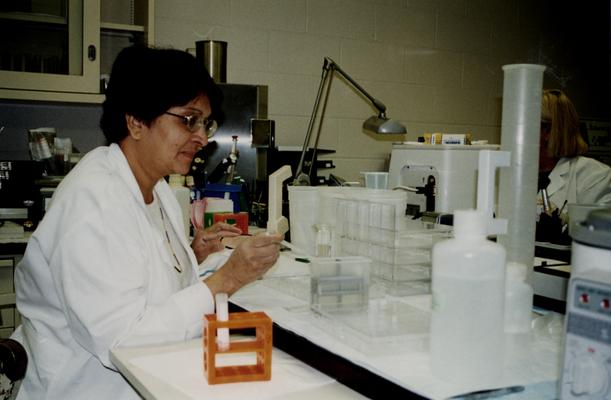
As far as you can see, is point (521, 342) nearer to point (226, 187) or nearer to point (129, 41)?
point (226, 187)

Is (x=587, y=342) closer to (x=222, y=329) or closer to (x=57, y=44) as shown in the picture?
(x=222, y=329)

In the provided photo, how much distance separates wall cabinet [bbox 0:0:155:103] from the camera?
2781 mm

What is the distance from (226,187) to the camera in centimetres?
252

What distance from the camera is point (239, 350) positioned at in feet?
3.28

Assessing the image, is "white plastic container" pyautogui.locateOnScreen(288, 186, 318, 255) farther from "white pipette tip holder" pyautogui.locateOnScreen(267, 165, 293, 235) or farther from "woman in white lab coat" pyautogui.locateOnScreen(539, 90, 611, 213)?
"woman in white lab coat" pyautogui.locateOnScreen(539, 90, 611, 213)

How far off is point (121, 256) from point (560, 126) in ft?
8.68

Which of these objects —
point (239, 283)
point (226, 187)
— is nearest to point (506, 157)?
point (239, 283)

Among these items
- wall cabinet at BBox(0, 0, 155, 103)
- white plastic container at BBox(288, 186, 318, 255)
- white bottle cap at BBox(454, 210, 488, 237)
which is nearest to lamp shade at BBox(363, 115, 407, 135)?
white plastic container at BBox(288, 186, 318, 255)

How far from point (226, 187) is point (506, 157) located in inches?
65.5

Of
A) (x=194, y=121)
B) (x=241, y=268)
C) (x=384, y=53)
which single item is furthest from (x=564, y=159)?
(x=241, y=268)

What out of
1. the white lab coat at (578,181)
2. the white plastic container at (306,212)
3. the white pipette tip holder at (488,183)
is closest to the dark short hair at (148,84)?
the white plastic container at (306,212)

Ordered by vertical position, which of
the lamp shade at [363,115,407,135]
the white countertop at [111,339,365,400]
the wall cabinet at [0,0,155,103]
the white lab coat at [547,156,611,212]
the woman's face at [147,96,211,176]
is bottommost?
the white countertop at [111,339,365,400]

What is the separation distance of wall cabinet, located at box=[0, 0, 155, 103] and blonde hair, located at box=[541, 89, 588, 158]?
2.02 m

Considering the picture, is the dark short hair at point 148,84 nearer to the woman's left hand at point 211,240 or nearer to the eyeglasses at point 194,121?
the eyeglasses at point 194,121
